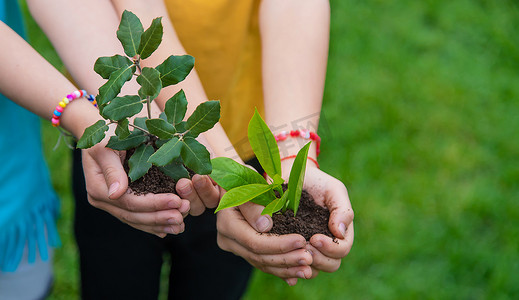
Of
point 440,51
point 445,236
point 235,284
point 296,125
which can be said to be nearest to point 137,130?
point 296,125

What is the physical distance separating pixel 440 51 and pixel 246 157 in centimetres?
210

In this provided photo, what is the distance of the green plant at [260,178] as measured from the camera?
3.23 ft

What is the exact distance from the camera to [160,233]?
1101 mm

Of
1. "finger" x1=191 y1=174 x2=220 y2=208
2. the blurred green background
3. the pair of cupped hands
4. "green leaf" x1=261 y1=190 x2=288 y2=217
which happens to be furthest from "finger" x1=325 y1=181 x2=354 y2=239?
the blurred green background

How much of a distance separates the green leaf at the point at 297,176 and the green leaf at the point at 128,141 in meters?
0.29

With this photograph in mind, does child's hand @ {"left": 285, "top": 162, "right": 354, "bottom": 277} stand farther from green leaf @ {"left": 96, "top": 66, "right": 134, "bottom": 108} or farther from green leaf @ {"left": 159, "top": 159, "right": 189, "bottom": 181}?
green leaf @ {"left": 96, "top": 66, "right": 134, "bottom": 108}

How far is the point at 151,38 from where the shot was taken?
883 mm

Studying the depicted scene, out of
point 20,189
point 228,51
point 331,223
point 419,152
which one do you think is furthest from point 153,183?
point 419,152

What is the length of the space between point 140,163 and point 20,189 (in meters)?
0.66

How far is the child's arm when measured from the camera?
1.06 meters

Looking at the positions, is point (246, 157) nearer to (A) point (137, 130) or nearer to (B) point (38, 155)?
(A) point (137, 130)

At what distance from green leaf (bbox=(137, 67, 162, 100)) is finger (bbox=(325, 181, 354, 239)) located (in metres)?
0.45

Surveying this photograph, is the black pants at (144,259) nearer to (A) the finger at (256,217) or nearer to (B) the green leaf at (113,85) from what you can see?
(A) the finger at (256,217)

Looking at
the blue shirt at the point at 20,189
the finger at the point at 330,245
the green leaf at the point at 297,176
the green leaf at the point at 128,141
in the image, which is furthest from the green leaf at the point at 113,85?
the blue shirt at the point at 20,189
